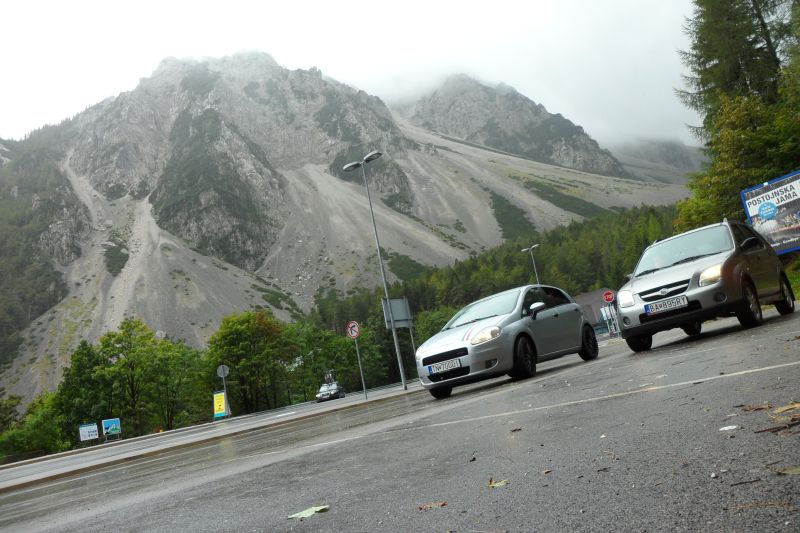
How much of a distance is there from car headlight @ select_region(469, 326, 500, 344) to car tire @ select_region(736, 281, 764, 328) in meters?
3.77

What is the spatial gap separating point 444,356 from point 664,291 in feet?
12.3

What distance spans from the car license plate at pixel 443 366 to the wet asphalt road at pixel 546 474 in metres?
3.55

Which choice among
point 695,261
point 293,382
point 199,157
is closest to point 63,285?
point 199,157

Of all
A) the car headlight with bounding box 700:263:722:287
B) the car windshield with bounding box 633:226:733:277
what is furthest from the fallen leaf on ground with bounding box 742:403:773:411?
the car windshield with bounding box 633:226:733:277

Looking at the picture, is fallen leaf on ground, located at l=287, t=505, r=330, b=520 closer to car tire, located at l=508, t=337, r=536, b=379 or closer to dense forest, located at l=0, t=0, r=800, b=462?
car tire, located at l=508, t=337, r=536, b=379

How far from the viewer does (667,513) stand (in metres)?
2.07

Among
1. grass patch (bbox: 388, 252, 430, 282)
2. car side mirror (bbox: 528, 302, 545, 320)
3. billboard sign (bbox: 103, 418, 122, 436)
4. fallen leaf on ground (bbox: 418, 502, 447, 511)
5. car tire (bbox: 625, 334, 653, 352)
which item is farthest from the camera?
grass patch (bbox: 388, 252, 430, 282)

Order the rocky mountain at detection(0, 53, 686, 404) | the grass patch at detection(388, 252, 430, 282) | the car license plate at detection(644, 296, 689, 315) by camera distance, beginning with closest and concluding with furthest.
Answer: the car license plate at detection(644, 296, 689, 315) < the rocky mountain at detection(0, 53, 686, 404) < the grass patch at detection(388, 252, 430, 282)

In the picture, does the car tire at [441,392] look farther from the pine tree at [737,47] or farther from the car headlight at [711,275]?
the pine tree at [737,47]

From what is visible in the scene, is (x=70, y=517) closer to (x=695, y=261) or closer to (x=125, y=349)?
(x=695, y=261)

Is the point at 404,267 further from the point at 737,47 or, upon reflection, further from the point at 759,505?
the point at 759,505

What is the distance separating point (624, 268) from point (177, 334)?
9064 cm

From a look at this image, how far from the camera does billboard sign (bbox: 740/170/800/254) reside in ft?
72.6

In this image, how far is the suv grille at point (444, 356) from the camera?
10.3 meters
